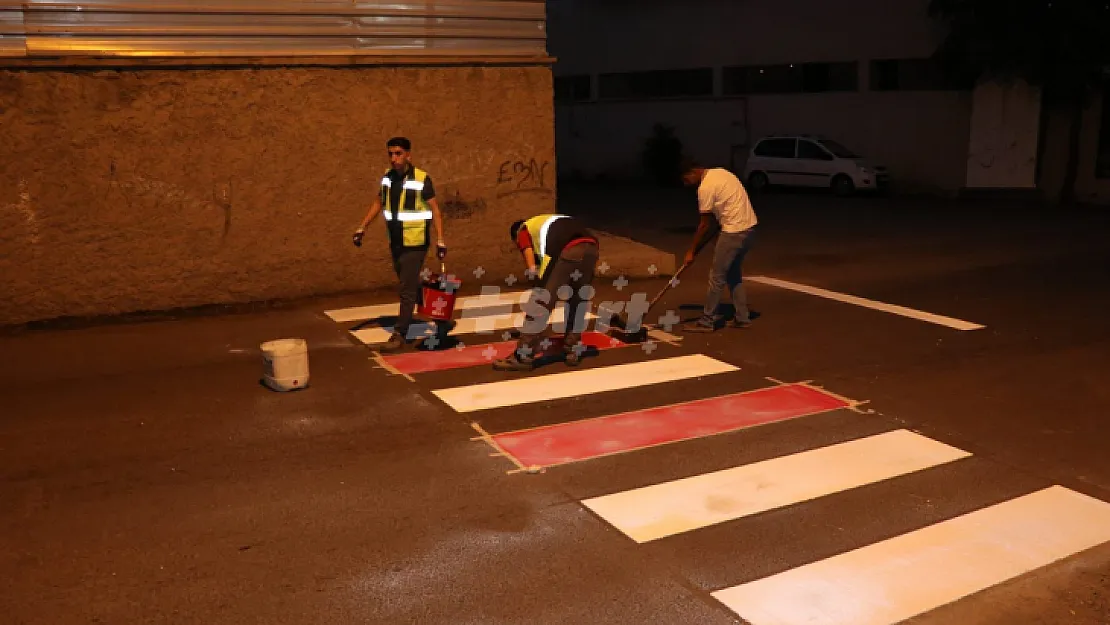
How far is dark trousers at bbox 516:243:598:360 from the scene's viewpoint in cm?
845

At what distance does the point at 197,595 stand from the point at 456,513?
1513mm

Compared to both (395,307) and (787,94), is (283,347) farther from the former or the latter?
(787,94)

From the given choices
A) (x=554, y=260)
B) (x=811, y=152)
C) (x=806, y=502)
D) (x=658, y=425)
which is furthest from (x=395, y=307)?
(x=811, y=152)

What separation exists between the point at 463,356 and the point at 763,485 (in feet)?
12.9

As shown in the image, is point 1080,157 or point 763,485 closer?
point 763,485

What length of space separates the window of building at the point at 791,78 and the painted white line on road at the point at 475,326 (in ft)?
63.8

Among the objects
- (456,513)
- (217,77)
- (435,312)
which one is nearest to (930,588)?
(456,513)

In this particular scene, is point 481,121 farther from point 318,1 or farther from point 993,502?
point 993,502

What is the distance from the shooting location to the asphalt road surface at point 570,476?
4805 mm

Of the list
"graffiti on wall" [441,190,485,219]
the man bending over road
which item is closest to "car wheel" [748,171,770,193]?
"graffiti on wall" [441,190,485,219]

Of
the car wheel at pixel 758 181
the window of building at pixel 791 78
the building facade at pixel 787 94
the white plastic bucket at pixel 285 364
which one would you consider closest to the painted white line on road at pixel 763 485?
the white plastic bucket at pixel 285 364

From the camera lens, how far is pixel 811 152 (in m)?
26.9

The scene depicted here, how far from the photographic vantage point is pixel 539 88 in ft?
42.8

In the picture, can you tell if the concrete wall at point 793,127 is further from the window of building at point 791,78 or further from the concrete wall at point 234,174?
the concrete wall at point 234,174
